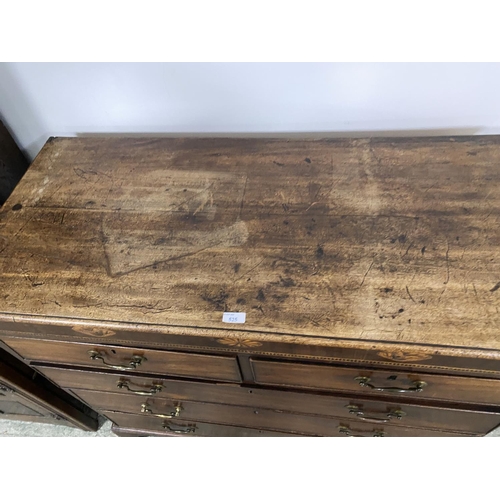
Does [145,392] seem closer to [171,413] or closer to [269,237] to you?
[171,413]

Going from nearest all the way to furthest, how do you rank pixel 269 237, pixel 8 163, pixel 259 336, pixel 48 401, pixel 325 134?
pixel 259 336
pixel 269 237
pixel 325 134
pixel 8 163
pixel 48 401

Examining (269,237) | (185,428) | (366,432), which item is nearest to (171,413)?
(185,428)

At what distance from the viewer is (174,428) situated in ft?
4.12

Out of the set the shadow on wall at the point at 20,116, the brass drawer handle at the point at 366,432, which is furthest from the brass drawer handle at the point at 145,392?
the shadow on wall at the point at 20,116

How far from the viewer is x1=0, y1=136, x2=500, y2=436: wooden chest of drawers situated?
2.21ft

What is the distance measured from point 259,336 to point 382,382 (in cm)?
27

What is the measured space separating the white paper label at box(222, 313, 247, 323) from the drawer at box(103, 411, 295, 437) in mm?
621

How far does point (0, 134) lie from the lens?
3.57 ft

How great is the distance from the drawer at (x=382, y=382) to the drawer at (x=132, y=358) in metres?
0.08

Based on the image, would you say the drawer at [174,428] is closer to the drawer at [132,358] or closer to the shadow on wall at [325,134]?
the drawer at [132,358]

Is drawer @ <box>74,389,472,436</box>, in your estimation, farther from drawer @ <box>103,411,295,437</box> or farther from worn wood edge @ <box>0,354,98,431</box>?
worn wood edge @ <box>0,354,98,431</box>

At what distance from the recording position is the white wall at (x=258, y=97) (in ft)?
2.88
